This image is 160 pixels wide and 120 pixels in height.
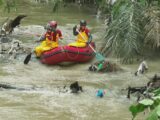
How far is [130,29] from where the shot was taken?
9969 millimetres

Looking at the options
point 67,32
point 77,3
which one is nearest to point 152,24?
point 67,32

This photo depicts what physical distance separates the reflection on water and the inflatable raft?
6.4 inches

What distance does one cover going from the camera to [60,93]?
8062 millimetres

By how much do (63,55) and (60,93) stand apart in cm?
270

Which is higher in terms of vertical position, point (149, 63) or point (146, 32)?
point (146, 32)

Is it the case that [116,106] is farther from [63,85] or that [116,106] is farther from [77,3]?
[77,3]

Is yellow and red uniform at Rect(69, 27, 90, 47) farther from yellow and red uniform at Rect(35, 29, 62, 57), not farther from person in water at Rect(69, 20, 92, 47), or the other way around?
yellow and red uniform at Rect(35, 29, 62, 57)

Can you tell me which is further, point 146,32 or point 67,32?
point 67,32

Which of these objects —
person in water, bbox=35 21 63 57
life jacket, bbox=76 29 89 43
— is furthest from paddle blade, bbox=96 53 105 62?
person in water, bbox=35 21 63 57

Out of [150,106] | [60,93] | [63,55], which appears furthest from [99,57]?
[150,106]

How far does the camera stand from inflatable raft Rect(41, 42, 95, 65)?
34.8 feet

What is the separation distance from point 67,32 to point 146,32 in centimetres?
492

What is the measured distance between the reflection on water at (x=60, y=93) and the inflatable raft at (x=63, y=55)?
164mm

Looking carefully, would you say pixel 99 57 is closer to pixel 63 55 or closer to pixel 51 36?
pixel 63 55
